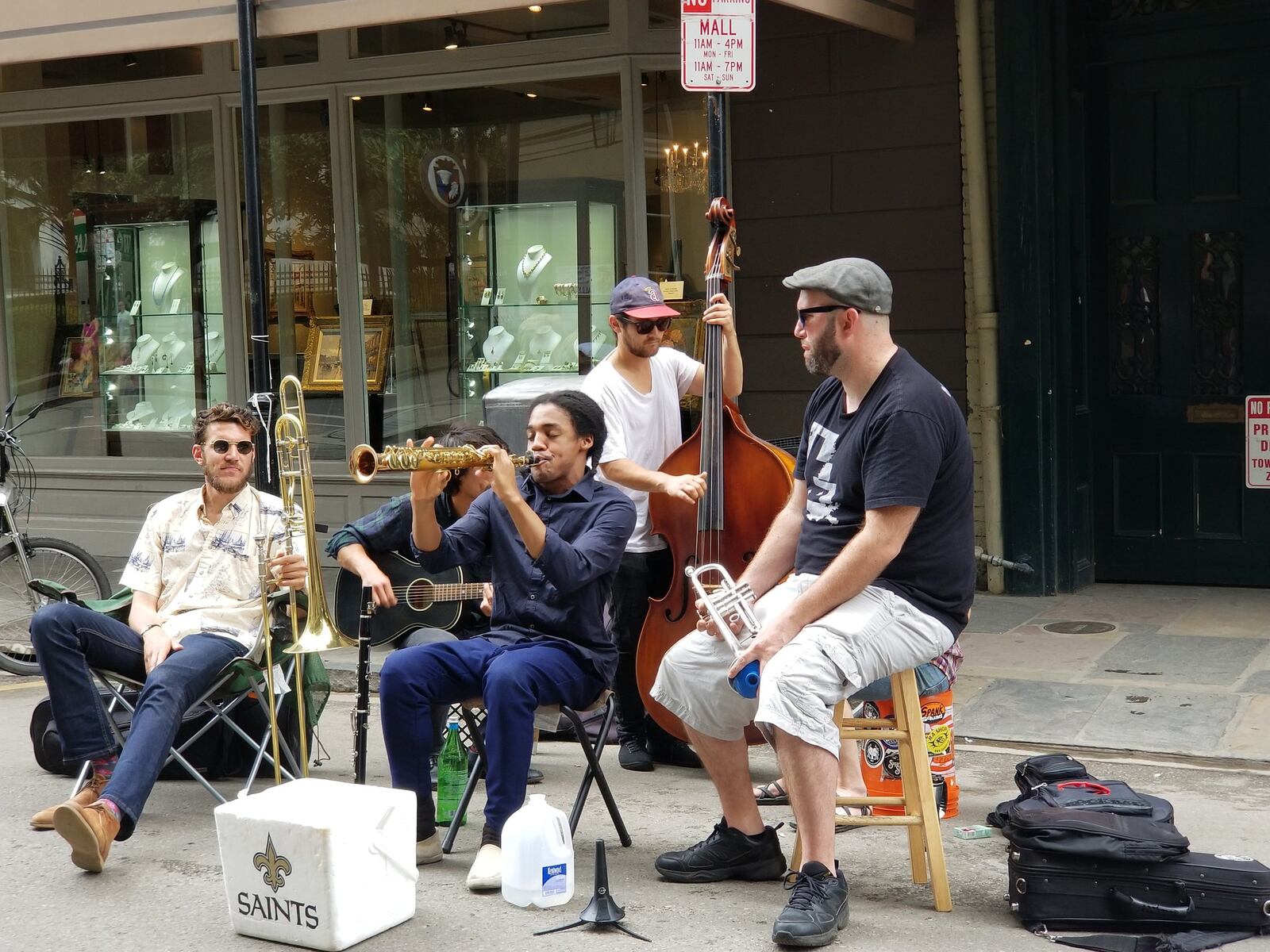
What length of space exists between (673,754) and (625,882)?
1.24 metres

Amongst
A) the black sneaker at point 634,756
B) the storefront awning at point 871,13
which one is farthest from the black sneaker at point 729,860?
the storefront awning at point 871,13

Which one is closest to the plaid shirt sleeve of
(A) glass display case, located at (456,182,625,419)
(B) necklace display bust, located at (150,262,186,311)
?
(A) glass display case, located at (456,182,625,419)

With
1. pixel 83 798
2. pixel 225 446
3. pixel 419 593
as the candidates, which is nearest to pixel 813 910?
pixel 419 593

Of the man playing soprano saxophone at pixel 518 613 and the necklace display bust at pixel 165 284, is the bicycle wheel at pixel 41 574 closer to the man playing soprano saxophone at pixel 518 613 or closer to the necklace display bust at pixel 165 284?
the necklace display bust at pixel 165 284

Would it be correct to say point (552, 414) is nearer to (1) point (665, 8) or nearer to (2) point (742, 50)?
(2) point (742, 50)

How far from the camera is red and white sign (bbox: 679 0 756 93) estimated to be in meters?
5.25

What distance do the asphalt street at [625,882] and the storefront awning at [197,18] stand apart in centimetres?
354

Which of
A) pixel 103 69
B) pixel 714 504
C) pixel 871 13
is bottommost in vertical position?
pixel 714 504

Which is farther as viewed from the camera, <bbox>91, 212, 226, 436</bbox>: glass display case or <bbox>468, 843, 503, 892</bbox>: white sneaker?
<bbox>91, 212, 226, 436</bbox>: glass display case

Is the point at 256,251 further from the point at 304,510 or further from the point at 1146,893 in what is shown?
the point at 1146,893

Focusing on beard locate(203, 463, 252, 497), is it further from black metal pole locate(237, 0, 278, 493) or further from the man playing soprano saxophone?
black metal pole locate(237, 0, 278, 493)

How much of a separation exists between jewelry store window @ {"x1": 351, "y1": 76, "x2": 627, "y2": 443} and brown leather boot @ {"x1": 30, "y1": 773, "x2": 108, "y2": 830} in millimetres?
3778

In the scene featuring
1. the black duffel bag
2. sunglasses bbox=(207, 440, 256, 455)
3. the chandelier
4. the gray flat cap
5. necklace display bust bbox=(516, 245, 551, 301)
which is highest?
the chandelier

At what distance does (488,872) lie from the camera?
415 centimetres
